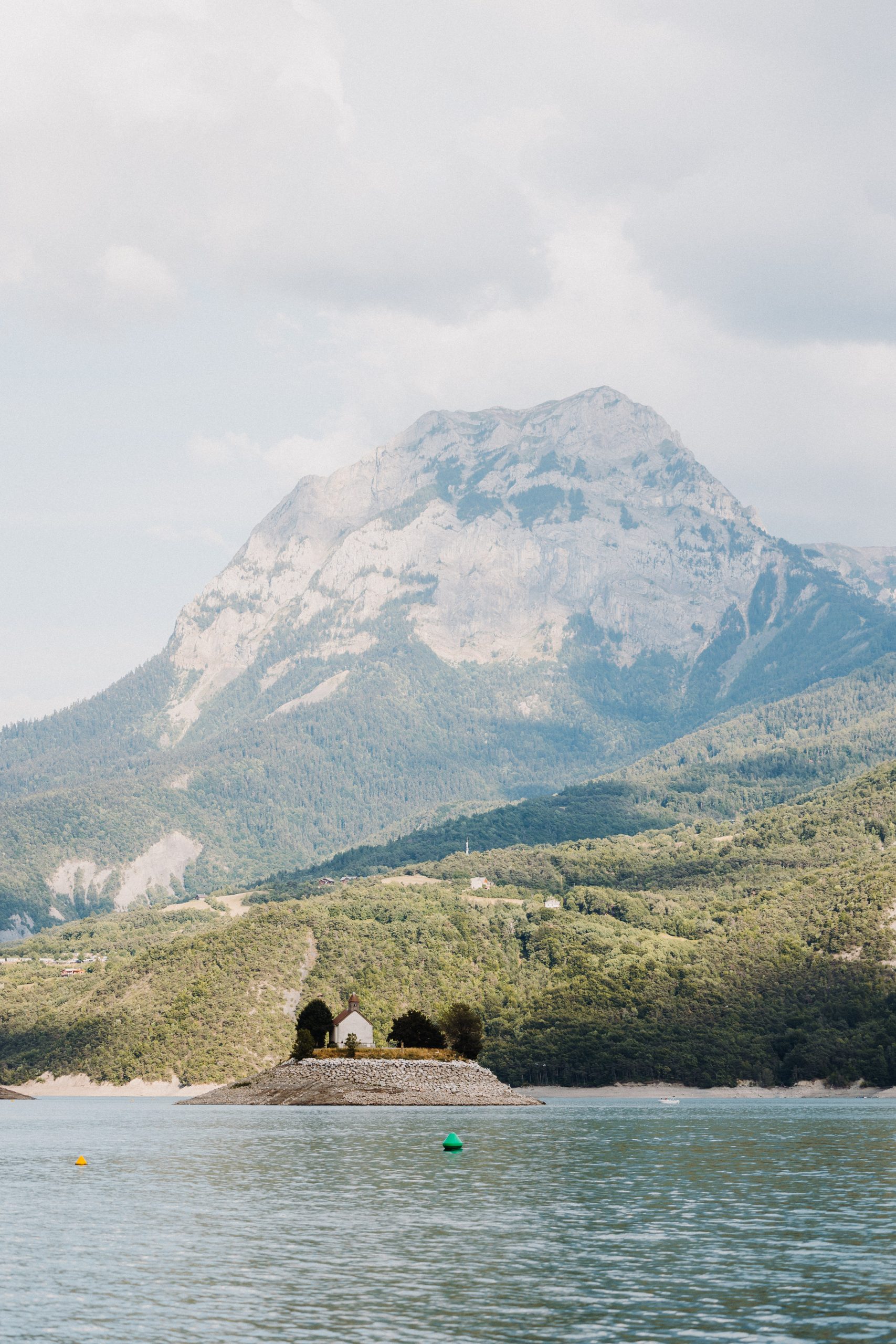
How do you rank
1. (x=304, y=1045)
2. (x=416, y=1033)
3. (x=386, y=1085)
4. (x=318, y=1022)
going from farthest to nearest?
(x=318, y=1022) < (x=416, y=1033) < (x=304, y=1045) < (x=386, y=1085)

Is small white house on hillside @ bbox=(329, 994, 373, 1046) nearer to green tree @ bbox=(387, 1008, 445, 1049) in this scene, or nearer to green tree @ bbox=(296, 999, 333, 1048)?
green tree @ bbox=(296, 999, 333, 1048)

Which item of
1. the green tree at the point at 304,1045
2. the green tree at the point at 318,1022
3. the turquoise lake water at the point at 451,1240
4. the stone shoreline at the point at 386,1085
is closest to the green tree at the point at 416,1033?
the stone shoreline at the point at 386,1085

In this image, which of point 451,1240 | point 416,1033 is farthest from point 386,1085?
point 451,1240

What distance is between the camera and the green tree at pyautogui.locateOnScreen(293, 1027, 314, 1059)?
192 meters

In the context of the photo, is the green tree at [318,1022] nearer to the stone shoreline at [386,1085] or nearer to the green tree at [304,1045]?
the green tree at [304,1045]

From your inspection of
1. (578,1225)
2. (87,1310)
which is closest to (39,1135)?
(578,1225)

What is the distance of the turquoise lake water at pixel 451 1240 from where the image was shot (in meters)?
48.2

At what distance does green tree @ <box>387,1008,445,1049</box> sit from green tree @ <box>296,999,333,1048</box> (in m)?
8.67

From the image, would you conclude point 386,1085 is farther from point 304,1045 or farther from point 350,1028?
point 350,1028

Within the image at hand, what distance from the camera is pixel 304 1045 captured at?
19262 centimetres

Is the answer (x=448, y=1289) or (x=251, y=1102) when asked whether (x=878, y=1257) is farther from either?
(x=251, y=1102)

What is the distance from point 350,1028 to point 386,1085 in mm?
15609

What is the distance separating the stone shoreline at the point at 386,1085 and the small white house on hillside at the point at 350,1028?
6.55m

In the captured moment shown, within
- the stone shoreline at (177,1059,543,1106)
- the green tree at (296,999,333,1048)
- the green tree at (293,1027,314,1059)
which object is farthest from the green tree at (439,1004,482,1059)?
the green tree at (293,1027,314,1059)
